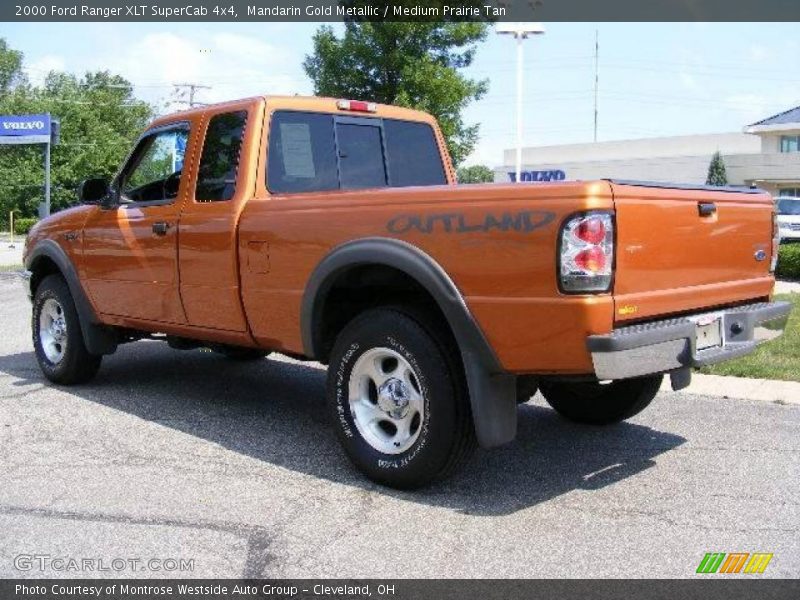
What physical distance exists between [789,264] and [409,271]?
49.7 ft

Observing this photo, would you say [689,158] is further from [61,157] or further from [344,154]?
[344,154]

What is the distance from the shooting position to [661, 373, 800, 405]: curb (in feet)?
20.9

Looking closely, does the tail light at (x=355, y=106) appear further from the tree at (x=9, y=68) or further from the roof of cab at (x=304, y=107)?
the tree at (x=9, y=68)

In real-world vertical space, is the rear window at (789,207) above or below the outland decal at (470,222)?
above

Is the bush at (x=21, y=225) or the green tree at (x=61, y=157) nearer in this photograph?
the bush at (x=21, y=225)

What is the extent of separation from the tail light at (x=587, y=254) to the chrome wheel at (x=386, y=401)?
959 mm

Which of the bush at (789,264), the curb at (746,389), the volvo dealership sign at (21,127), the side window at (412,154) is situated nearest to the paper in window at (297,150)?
the side window at (412,154)

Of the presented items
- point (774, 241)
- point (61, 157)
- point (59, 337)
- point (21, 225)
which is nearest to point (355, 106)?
point (774, 241)

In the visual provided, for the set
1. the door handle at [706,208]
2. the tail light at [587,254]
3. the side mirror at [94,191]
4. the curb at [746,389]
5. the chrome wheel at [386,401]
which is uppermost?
the side mirror at [94,191]

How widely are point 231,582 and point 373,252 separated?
165cm

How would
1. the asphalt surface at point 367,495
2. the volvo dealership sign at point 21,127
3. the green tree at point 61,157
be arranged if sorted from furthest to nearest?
the green tree at point 61,157, the volvo dealership sign at point 21,127, the asphalt surface at point 367,495

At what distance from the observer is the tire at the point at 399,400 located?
396cm

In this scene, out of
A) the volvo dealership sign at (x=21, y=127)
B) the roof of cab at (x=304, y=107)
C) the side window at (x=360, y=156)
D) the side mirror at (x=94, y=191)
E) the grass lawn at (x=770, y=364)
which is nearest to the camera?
the roof of cab at (x=304, y=107)

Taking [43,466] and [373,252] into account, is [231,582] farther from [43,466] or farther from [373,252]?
[43,466]
